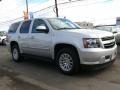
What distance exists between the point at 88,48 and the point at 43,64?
10.1 feet

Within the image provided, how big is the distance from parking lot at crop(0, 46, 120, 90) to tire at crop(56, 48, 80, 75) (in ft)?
0.65

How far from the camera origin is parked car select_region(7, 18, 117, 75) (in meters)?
6.44

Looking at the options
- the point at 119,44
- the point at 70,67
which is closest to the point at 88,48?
the point at 70,67

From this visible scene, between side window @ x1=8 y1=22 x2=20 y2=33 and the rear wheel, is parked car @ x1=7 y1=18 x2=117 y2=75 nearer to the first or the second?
the rear wheel

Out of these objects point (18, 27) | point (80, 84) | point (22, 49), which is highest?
point (18, 27)

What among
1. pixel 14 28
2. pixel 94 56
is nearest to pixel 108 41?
pixel 94 56

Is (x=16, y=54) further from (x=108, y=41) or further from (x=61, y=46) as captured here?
(x=108, y=41)

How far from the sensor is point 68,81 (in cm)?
638

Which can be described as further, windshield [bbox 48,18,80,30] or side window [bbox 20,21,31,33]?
side window [bbox 20,21,31,33]

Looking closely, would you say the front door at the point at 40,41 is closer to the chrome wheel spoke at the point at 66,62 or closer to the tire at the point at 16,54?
the chrome wheel spoke at the point at 66,62

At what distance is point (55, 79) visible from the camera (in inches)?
264

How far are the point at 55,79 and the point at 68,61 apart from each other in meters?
0.71

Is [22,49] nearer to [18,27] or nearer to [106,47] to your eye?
[18,27]

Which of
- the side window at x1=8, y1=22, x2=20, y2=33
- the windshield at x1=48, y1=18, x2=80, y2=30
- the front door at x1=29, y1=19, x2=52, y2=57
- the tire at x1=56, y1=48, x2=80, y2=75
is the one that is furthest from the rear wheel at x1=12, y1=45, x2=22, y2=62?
the tire at x1=56, y1=48, x2=80, y2=75
